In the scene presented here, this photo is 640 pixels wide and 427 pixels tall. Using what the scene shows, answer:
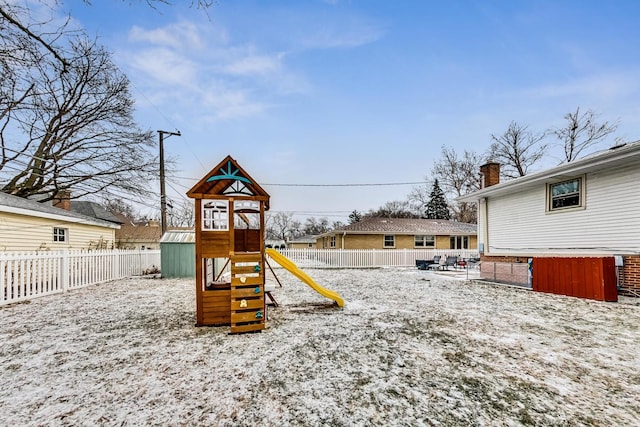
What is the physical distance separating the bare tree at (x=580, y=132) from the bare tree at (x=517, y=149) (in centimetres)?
187

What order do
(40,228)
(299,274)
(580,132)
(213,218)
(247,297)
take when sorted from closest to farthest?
(247,297), (213,218), (299,274), (40,228), (580,132)

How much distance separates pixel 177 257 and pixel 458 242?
68.6 feet

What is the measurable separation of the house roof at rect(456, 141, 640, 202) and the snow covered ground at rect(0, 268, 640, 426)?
369cm

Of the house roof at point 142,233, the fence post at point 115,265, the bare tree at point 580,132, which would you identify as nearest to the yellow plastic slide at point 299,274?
the fence post at point 115,265

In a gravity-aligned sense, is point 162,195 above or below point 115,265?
above

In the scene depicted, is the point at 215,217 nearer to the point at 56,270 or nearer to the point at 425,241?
the point at 56,270

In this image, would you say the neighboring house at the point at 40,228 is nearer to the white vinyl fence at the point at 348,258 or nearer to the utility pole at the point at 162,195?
the utility pole at the point at 162,195

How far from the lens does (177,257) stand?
1225cm

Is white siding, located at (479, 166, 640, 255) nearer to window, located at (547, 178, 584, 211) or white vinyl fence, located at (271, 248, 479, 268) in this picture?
window, located at (547, 178, 584, 211)

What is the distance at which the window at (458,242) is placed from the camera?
2336 centimetres

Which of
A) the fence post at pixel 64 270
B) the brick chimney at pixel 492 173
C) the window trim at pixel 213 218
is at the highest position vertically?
the brick chimney at pixel 492 173

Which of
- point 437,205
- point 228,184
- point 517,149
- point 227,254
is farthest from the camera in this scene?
point 437,205

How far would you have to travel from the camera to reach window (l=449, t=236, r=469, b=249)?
23.4 metres

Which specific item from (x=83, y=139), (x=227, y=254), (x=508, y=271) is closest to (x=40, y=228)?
(x=83, y=139)
